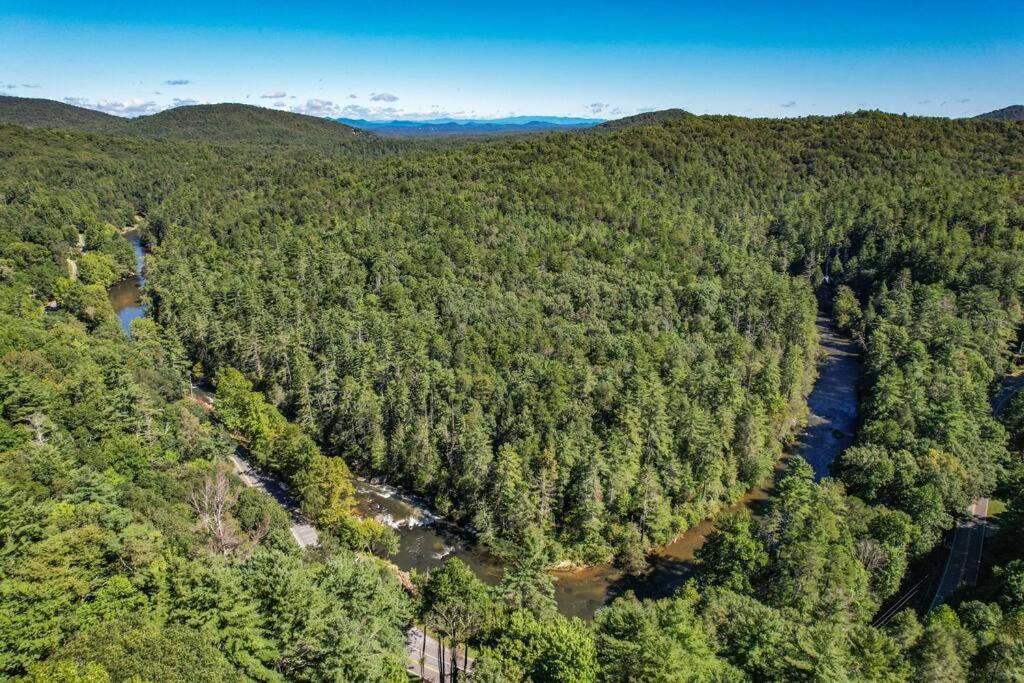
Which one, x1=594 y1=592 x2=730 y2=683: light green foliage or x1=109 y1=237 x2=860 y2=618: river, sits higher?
x1=594 y1=592 x2=730 y2=683: light green foliage

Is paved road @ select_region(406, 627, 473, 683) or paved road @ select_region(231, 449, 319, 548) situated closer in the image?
paved road @ select_region(406, 627, 473, 683)

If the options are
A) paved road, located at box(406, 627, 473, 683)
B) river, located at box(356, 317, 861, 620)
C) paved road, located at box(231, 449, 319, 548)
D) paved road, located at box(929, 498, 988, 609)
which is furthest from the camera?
paved road, located at box(231, 449, 319, 548)

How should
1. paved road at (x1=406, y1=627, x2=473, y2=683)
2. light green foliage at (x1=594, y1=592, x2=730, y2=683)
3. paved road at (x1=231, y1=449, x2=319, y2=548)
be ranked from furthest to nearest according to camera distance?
paved road at (x1=231, y1=449, x2=319, y2=548) → paved road at (x1=406, y1=627, x2=473, y2=683) → light green foliage at (x1=594, y1=592, x2=730, y2=683)

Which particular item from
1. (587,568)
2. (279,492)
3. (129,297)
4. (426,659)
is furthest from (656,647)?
(129,297)

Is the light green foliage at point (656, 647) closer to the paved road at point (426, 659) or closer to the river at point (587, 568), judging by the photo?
the paved road at point (426, 659)

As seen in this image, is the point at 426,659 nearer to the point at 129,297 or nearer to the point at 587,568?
the point at 587,568

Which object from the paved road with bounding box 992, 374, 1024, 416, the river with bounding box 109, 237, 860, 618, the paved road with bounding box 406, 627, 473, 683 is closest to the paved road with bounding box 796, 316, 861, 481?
the river with bounding box 109, 237, 860, 618

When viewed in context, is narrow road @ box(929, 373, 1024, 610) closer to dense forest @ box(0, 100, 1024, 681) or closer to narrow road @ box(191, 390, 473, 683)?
dense forest @ box(0, 100, 1024, 681)
